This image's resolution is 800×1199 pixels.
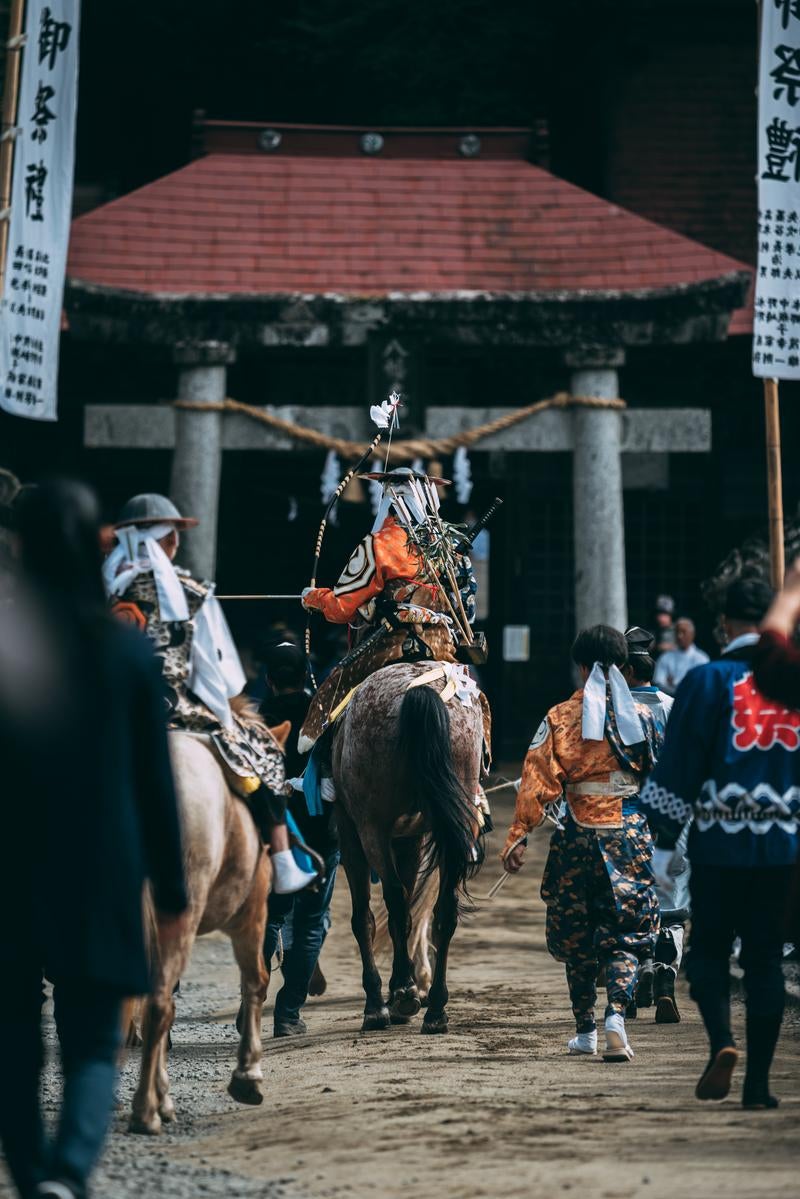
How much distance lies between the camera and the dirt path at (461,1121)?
4.93 m

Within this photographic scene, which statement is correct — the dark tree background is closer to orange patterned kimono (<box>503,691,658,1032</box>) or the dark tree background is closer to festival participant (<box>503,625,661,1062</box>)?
festival participant (<box>503,625,661,1062</box>)

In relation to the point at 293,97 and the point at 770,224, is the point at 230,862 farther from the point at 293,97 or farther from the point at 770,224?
the point at 293,97

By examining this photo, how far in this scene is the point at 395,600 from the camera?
27.1 ft

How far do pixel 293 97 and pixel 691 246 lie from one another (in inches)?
246

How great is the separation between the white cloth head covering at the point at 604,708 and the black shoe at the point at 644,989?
56.2 inches

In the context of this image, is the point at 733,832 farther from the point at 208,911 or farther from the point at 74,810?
the point at 74,810

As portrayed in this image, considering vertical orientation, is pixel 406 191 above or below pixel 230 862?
above

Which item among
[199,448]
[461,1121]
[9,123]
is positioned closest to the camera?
[461,1121]

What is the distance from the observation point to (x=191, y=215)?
1490 cm

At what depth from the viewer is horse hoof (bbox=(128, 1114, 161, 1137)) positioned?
5738mm

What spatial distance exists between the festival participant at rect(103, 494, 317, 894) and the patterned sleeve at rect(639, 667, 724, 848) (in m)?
1.31

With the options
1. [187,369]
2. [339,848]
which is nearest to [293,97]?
[187,369]

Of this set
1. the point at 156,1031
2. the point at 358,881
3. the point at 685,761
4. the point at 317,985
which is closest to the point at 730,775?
the point at 685,761

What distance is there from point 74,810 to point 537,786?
3494 millimetres
